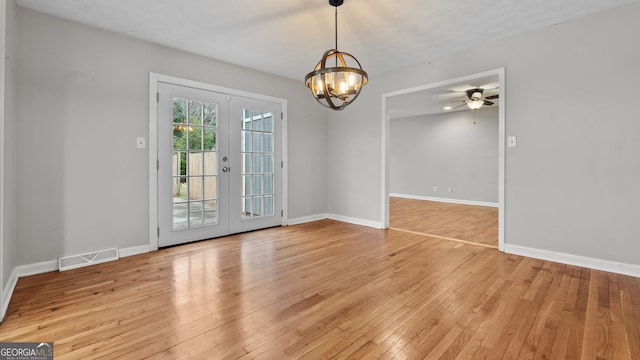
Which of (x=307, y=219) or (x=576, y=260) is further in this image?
(x=307, y=219)

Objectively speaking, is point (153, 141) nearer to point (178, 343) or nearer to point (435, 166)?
point (178, 343)

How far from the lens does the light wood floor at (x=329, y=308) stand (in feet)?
5.37

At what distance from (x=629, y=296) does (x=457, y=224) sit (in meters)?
2.78

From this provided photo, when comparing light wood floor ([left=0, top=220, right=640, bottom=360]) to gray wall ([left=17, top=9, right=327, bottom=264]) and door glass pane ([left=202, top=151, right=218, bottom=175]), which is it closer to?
gray wall ([left=17, top=9, right=327, bottom=264])

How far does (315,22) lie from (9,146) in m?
2.86

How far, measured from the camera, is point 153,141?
3502mm

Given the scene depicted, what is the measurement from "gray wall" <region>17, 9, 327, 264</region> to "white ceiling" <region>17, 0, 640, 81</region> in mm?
233

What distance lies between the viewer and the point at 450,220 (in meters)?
5.43

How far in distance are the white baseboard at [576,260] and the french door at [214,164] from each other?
3.35 m

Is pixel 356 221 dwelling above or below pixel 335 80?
below

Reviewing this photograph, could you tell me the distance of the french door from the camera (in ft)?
12.0

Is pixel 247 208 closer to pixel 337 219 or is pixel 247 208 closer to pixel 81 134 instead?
pixel 337 219

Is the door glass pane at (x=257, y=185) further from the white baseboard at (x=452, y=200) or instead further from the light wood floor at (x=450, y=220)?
the white baseboard at (x=452, y=200)

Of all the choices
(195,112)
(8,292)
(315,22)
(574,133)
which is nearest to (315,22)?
(315,22)
